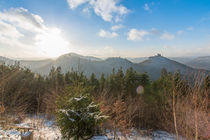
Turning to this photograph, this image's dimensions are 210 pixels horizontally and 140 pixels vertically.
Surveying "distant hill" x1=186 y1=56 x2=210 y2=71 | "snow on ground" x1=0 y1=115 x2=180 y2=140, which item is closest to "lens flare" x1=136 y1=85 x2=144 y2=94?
"snow on ground" x1=0 y1=115 x2=180 y2=140

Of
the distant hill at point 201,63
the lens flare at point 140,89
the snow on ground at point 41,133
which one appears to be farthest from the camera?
the lens flare at point 140,89

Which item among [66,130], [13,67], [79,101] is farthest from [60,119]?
[13,67]

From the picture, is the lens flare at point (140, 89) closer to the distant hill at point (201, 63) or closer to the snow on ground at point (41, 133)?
the snow on ground at point (41, 133)

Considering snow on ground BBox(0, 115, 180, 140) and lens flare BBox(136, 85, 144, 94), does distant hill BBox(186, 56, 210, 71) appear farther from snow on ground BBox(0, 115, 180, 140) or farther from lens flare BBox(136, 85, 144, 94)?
lens flare BBox(136, 85, 144, 94)

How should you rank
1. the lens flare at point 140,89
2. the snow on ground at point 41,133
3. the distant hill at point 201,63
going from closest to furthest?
the distant hill at point 201,63 → the snow on ground at point 41,133 → the lens flare at point 140,89

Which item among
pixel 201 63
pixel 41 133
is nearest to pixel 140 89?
pixel 41 133

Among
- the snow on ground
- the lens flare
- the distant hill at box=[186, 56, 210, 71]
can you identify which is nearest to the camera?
the distant hill at box=[186, 56, 210, 71]

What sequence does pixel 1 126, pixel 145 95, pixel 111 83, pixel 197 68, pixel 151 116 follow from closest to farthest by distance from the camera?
pixel 197 68 → pixel 1 126 → pixel 151 116 → pixel 145 95 → pixel 111 83

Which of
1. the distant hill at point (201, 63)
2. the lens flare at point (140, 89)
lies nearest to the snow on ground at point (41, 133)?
the distant hill at point (201, 63)

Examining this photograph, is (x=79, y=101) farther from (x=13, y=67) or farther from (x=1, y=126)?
(x=13, y=67)

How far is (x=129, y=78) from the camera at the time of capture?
20.3 m

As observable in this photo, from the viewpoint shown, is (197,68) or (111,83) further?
(111,83)

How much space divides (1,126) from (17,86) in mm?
7578

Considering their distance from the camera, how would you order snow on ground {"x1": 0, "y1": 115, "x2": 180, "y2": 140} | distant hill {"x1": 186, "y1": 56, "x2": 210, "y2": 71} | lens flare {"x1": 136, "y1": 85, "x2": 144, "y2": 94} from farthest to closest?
lens flare {"x1": 136, "y1": 85, "x2": 144, "y2": 94} < snow on ground {"x1": 0, "y1": 115, "x2": 180, "y2": 140} < distant hill {"x1": 186, "y1": 56, "x2": 210, "y2": 71}
